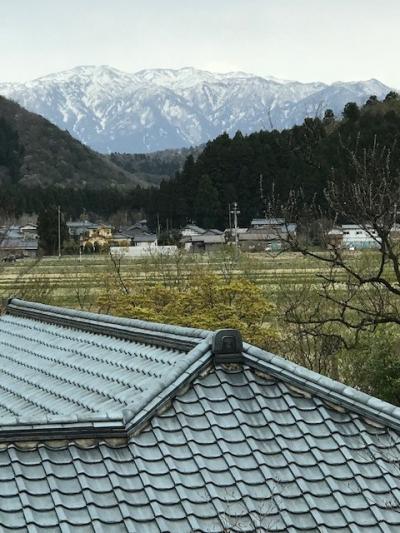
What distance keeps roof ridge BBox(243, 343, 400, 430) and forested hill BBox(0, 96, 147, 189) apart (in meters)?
104

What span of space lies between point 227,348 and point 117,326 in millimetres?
2418

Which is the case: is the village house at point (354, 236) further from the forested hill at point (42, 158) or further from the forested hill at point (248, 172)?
the forested hill at point (42, 158)

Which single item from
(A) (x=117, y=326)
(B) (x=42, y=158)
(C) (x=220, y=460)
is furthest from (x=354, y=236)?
(B) (x=42, y=158)

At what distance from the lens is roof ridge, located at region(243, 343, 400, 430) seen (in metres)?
5.60

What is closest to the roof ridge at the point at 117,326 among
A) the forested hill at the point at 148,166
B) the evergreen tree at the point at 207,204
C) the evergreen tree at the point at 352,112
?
the evergreen tree at the point at 352,112

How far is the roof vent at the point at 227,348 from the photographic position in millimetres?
5871

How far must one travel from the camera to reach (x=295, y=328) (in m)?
19.2

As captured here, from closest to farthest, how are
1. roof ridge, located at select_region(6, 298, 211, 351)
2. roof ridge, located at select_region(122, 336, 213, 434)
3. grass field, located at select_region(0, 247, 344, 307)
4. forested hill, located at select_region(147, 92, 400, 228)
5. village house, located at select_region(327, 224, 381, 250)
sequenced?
Result: roof ridge, located at select_region(122, 336, 213, 434), roof ridge, located at select_region(6, 298, 211, 351), village house, located at select_region(327, 224, 381, 250), grass field, located at select_region(0, 247, 344, 307), forested hill, located at select_region(147, 92, 400, 228)

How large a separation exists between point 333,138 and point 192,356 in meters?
48.1

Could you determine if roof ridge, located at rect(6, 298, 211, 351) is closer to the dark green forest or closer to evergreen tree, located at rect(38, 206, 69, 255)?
the dark green forest

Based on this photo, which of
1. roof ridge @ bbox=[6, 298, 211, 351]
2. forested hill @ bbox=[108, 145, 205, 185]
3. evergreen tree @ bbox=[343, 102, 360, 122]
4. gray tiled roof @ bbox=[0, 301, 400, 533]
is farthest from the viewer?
forested hill @ bbox=[108, 145, 205, 185]

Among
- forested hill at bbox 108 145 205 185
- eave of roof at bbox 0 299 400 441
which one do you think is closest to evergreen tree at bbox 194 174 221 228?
eave of roof at bbox 0 299 400 441

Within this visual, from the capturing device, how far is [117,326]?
8.09 meters

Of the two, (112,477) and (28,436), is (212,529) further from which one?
(28,436)
